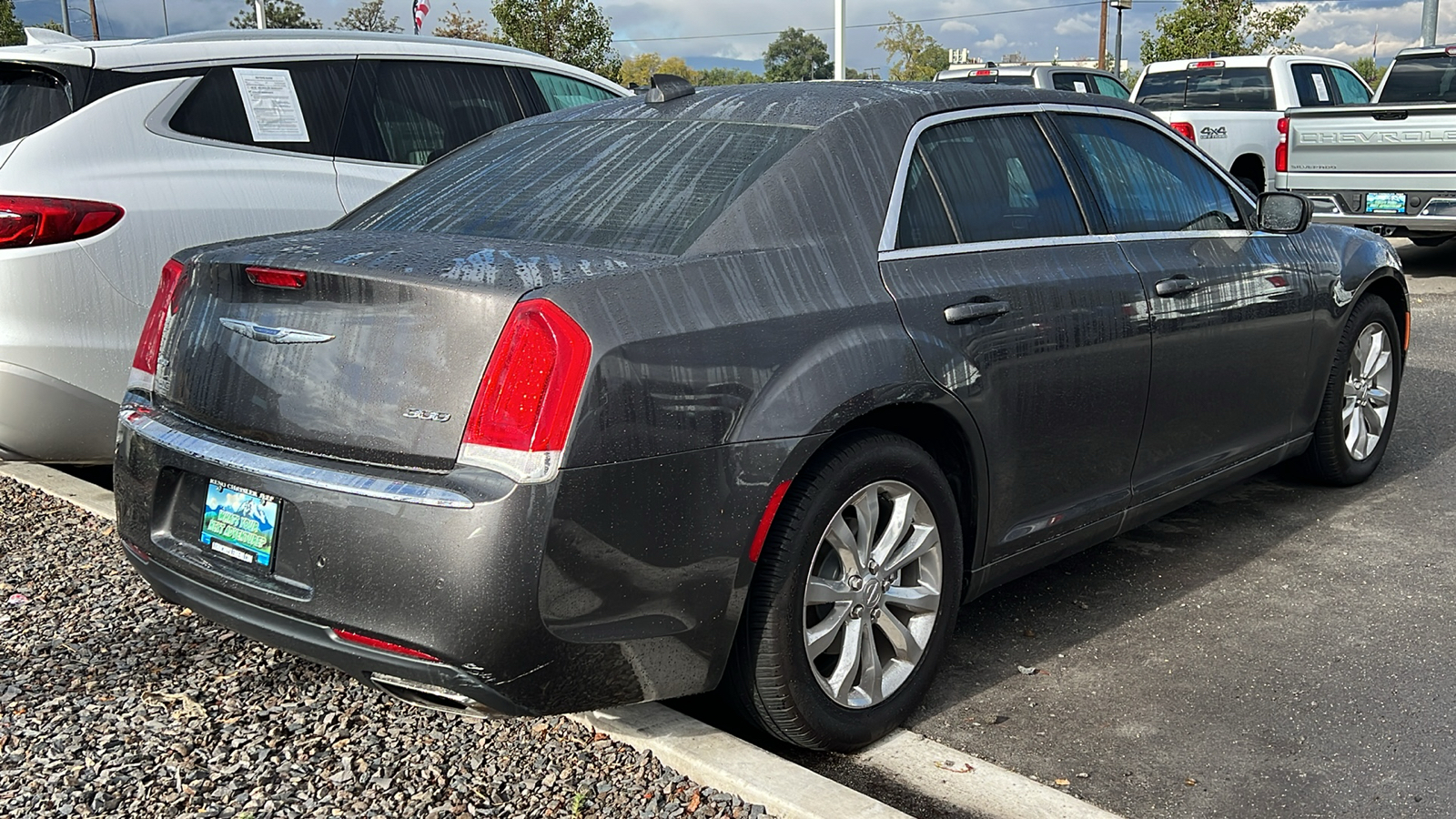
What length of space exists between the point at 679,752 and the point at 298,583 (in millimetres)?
932

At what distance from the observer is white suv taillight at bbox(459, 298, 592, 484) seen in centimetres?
258

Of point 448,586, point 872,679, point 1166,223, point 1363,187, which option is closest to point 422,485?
point 448,586

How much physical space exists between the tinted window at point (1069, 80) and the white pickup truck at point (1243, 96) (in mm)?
650

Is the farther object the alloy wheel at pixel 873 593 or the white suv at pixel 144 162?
the white suv at pixel 144 162

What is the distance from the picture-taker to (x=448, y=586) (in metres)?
2.59

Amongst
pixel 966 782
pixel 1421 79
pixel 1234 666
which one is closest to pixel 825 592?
pixel 966 782

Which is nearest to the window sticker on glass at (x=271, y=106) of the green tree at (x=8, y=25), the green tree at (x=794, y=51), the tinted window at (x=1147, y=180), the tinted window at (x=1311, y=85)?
the tinted window at (x=1147, y=180)

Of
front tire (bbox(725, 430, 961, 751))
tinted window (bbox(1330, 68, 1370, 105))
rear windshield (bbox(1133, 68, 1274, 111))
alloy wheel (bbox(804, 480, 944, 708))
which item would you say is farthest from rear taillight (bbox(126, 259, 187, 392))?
tinted window (bbox(1330, 68, 1370, 105))

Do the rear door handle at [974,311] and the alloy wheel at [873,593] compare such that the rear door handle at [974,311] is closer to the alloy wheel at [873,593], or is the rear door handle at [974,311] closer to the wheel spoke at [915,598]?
the alloy wheel at [873,593]

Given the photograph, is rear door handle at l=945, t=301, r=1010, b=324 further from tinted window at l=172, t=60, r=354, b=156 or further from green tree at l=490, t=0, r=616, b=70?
green tree at l=490, t=0, r=616, b=70

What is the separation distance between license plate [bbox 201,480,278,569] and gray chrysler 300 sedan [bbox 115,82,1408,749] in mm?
10

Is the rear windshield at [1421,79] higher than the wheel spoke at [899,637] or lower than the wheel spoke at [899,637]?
higher

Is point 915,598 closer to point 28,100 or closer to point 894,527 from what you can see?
point 894,527

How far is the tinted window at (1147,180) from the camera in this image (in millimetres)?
4141
